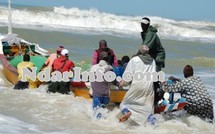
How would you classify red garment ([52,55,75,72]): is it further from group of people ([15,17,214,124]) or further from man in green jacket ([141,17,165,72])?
man in green jacket ([141,17,165,72])

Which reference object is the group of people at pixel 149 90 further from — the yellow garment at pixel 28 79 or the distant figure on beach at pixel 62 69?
the yellow garment at pixel 28 79

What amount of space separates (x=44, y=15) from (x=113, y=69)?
41565mm

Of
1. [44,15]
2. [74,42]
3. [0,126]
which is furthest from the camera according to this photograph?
[44,15]

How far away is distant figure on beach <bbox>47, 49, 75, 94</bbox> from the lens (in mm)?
10352

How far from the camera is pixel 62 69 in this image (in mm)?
10352

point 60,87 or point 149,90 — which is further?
point 60,87

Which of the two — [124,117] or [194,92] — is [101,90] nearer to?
[124,117]

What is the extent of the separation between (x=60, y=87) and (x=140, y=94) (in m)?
2.99

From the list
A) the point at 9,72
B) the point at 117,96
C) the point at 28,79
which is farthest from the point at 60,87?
the point at 9,72

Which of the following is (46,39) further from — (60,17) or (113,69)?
(60,17)

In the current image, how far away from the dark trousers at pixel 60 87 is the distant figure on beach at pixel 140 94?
2.59 m

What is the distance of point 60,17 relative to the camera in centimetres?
5000

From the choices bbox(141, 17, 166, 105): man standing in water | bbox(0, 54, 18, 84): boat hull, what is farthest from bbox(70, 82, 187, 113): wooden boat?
bbox(0, 54, 18, 84): boat hull

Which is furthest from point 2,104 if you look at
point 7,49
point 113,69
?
point 7,49
